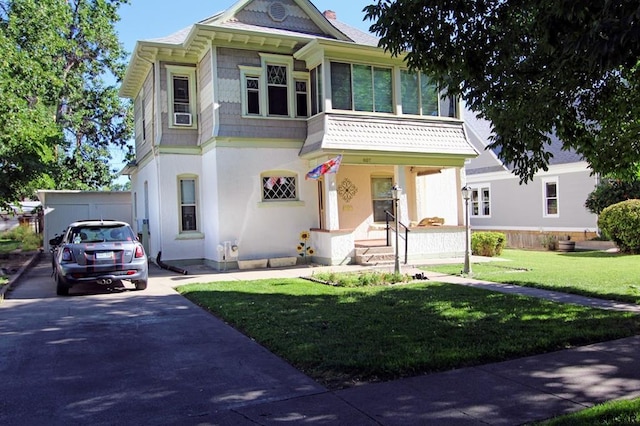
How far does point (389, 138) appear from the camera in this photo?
16.5 m

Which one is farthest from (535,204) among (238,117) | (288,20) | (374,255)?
(238,117)

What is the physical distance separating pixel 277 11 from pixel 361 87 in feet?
12.5

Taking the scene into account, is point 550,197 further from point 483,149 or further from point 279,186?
point 279,186

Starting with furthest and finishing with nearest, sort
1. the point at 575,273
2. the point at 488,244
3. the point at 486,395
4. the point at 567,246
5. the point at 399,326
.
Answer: the point at 567,246, the point at 488,244, the point at 575,273, the point at 399,326, the point at 486,395

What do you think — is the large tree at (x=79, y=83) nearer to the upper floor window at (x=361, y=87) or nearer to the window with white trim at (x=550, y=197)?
the upper floor window at (x=361, y=87)

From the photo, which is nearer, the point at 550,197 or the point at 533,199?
the point at 550,197

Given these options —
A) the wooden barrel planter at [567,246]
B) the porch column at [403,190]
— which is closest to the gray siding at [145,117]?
the porch column at [403,190]

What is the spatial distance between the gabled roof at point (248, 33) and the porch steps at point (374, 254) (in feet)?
20.6

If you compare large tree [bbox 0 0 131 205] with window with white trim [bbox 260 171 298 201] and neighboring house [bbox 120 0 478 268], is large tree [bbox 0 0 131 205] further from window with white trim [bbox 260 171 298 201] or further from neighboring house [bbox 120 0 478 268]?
window with white trim [bbox 260 171 298 201]

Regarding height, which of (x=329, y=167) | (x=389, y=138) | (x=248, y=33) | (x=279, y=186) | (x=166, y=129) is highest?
(x=248, y=33)

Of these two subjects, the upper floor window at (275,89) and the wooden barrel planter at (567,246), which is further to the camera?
the wooden barrel planter at (567,246)

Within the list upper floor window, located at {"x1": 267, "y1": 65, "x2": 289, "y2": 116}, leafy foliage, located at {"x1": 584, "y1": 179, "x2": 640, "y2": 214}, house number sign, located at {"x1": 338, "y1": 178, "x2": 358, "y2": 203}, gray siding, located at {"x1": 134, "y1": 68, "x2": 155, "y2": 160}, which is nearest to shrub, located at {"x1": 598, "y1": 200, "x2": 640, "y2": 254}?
leafy foliage, located at {"x1": 584, "y1": 179, "x2": 640, "y2": 214}

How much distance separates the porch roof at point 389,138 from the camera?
15.5 m

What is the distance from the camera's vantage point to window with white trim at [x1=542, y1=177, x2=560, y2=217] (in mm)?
25656
